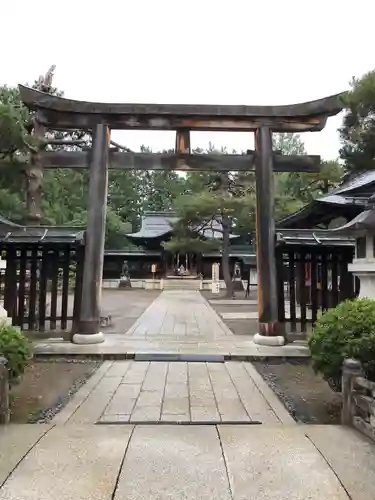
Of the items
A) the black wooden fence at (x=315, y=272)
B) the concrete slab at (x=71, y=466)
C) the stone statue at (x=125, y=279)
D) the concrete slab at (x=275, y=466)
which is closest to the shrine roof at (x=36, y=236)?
the black wooden fence at (x=315, y=272)

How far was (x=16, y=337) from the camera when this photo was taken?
479cm

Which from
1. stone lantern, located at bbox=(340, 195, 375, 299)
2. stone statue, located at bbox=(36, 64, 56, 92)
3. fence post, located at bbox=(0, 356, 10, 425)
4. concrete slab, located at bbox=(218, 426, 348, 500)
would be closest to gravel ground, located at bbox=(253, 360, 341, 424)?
concrete slab, located at bbox=(218, 426, 348, 500)

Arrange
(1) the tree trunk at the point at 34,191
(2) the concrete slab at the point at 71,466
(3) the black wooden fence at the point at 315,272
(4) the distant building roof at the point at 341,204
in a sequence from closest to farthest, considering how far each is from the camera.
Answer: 1. (2) the concrete slab at the point at 71,466
2. (3) the black wooden fence at the point at 315,272
3. (4) the distant building roof at the point at 341,204
4. (1) the tree trunk at the point at 34,191

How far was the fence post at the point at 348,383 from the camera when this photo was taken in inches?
167

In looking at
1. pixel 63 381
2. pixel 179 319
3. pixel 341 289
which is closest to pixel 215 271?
pixel 179 319

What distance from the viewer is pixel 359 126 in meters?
13.7

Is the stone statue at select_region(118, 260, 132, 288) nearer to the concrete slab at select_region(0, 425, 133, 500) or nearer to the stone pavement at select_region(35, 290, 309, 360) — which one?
the stone pavement at select_region(35, 290, 309, 360)

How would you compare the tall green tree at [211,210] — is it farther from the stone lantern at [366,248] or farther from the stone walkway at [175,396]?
the stone walkway at [175,396]

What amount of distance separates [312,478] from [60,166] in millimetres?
7948

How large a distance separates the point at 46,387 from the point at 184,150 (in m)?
5.64

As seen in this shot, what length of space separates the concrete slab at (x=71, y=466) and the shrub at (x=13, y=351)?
920 mm

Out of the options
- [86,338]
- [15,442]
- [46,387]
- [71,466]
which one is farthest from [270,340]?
[71,466]

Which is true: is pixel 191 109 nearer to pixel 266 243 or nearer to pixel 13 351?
pixel 266 243

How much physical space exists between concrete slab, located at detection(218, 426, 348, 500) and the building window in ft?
13.8
